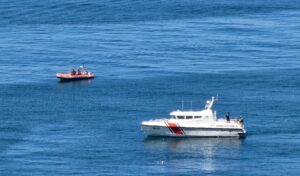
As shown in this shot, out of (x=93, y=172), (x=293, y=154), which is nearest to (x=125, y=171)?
(x=93, y=172)

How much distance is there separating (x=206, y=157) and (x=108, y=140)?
1145cm

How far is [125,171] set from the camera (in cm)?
18675

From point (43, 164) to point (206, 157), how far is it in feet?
54.5

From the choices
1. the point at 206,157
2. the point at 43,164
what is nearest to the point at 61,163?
the point at 43,164

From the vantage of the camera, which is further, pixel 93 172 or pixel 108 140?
pixel 108 140

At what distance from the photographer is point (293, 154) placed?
636 ft

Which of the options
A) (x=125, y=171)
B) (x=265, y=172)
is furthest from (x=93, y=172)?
(x=265, y=172)

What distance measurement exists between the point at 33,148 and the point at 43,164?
702 centimetres

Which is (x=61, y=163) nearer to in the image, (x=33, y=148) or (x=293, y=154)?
(x=33, y=148)

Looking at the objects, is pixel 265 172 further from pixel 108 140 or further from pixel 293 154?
pixel 108 140

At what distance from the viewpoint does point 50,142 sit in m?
198

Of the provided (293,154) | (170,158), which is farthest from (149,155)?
(293,154)

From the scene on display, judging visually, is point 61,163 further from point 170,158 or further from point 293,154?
point 293,154

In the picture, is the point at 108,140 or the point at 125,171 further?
the point at 108,140
